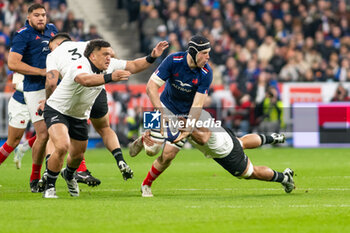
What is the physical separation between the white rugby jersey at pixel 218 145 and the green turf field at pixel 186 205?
1.89 feet

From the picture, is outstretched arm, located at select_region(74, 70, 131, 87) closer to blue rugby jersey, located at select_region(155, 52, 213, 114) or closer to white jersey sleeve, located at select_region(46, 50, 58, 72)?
white jersey sleeve, located at select_region(46, 50, 58, 72)

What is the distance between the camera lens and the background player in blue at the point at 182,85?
10859 millimetres

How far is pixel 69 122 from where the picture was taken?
1087 cm

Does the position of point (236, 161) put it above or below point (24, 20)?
below

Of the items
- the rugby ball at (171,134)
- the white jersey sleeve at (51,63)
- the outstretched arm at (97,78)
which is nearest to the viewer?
the outstretched arm at (97,78)

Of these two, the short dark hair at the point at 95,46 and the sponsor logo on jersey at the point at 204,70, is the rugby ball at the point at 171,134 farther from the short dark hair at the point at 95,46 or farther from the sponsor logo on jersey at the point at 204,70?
the short dark hair at the point at 95,46

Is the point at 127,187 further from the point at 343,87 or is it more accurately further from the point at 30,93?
the point at 343,87

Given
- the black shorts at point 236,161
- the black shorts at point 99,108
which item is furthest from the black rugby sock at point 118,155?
the black shorts at point 236,161

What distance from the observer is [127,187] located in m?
12.7

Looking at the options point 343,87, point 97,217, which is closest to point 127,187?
point 97,217

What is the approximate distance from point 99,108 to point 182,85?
1.36 m

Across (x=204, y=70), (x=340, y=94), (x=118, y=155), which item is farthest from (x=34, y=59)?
(x=340, y=94)

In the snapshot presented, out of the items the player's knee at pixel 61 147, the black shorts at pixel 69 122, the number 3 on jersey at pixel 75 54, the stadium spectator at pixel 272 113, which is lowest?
the stadium spectator at pixel 272 113

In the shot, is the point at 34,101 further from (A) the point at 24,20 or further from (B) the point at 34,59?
(A) the point at 24,20
